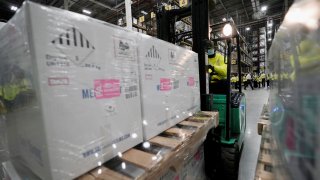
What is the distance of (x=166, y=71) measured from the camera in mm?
1334

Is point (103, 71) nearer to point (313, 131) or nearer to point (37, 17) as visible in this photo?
point (37, 17)

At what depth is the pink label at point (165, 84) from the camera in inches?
50.0

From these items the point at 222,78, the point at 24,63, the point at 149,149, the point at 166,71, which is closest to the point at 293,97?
the point at 149,149

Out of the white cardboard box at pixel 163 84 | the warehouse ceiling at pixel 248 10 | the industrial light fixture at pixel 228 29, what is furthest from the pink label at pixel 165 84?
the warehouse ceiling at pixel 248 10

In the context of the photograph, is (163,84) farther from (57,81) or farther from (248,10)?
(248,10)

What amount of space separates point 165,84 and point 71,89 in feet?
2.40

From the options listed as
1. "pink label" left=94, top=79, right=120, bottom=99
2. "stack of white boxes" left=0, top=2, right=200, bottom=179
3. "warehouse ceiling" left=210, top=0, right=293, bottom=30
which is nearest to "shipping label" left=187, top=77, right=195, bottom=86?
"stack of white boxes" left=0, top=2, right=200, bottom=179

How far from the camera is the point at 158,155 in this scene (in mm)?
918

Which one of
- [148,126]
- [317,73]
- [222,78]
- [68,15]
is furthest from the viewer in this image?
[222,78]

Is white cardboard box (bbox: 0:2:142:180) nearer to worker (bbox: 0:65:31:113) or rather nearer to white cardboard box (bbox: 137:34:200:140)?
worker (bbox: 0:65:31:113)

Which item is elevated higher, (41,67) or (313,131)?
(41,67)

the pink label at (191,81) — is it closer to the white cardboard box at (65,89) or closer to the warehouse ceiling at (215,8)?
the white cardboard box at (65,89)

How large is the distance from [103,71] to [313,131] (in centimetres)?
81

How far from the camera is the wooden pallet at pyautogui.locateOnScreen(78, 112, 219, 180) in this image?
0.77 m
